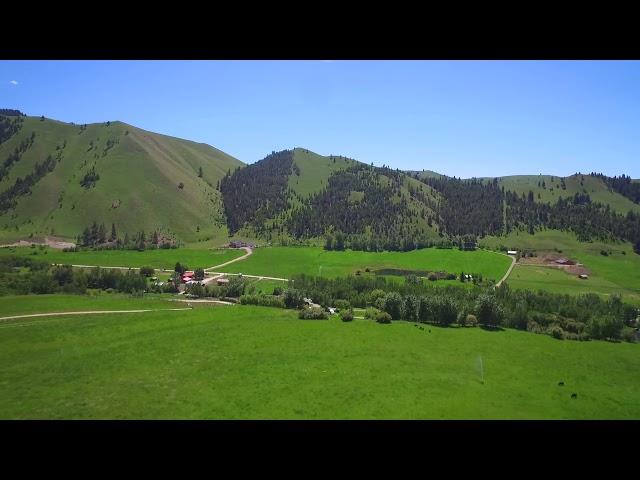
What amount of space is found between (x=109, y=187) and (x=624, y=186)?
174544mm

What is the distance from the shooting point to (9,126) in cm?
15538

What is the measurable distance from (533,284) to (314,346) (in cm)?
4003

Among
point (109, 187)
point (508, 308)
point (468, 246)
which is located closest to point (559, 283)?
point (508, 308)

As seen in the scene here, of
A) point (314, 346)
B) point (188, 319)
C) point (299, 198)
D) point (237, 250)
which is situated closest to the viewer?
point (314, 346)

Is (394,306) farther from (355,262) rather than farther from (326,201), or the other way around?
(326,201)

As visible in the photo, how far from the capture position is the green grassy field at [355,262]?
73.0 m

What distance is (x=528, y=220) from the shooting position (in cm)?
12575

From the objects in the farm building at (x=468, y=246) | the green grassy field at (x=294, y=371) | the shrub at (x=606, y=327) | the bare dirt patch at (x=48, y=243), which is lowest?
the green grassy field at (x=294, y=371)

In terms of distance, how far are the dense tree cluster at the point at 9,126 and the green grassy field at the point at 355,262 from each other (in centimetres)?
11640

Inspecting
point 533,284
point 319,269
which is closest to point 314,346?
point 319,269

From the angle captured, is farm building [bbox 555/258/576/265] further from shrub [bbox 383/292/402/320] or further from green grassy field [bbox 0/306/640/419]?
shrub [bbox 383/292/402/320]

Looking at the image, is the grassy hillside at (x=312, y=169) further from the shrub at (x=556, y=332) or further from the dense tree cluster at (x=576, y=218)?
the shrub at (x=556, y=332)

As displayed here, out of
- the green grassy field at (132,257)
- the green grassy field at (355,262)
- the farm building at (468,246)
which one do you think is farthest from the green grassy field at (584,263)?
the green grassy field at (132,257)
